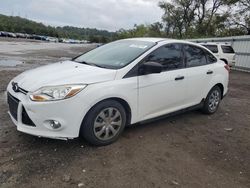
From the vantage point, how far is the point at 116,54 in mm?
4441

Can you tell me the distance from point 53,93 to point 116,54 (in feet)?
4.99

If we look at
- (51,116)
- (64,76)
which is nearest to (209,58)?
(64,76)

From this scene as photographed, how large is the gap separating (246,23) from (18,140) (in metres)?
35.7

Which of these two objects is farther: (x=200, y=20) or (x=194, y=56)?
(x=200, y=20)

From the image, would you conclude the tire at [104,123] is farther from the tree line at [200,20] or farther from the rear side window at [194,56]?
the tree line at [200,20]

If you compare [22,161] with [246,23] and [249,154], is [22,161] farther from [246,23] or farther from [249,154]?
[246,23]

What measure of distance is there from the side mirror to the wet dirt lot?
3.56ft

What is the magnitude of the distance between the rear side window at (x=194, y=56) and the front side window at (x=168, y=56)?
8.3 inches

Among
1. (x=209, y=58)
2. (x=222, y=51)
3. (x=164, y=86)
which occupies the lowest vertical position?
(x=164, y=86)

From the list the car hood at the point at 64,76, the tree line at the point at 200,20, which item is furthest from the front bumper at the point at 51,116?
the tree line at the point at 200,20

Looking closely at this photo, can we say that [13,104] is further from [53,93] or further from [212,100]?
[212,100]

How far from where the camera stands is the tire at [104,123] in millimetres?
3535

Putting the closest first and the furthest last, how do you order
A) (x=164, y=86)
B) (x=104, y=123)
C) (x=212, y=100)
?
(x=104, y=123)
(x=164, y=86)
(x=212, y=100)

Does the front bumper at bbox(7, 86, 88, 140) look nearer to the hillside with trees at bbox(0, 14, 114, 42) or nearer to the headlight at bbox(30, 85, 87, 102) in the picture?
the headlight at bbox(30, 85, 87, 102)
